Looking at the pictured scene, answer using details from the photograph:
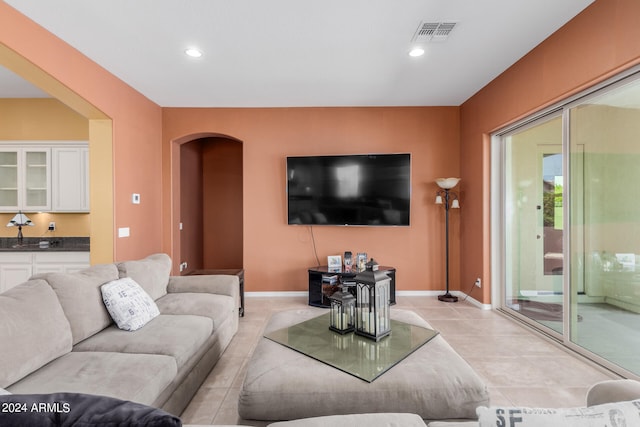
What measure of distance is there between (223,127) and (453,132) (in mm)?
3420

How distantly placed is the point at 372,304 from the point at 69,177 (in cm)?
433

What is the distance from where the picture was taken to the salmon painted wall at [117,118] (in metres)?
2.34

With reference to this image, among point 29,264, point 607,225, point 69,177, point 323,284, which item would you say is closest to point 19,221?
point 29,264

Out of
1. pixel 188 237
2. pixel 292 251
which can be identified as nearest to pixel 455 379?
pixel 292 251

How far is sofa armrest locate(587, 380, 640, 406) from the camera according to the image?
3.17 ft

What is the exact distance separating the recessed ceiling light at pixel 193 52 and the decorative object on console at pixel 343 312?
2604 mm

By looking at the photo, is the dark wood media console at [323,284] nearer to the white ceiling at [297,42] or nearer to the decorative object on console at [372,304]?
the decorative object on console at [372,304]

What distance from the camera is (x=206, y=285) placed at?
2.95 meters

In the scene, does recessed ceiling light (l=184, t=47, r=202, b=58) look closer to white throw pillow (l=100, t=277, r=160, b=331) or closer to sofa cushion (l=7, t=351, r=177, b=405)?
white throw pillow (l=100, t=277, r=160, b=331)

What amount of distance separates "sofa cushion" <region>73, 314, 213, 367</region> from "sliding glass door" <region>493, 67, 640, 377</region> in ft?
10.2

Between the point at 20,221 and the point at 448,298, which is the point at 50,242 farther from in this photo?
the point at 448,298

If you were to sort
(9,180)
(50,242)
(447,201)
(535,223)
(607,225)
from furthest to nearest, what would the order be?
(447,201), (50,242), (9,180), (535,223), (607,225)

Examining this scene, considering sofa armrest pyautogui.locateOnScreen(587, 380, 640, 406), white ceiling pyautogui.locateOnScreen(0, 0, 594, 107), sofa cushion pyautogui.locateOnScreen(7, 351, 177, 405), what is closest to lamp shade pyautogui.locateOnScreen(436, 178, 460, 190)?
white ceiling pyautogui.locateOnScreen(0, 0, 594, 107)

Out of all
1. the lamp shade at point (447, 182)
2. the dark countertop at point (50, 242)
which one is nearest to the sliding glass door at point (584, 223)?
the lamp shade at point (447, 182)
